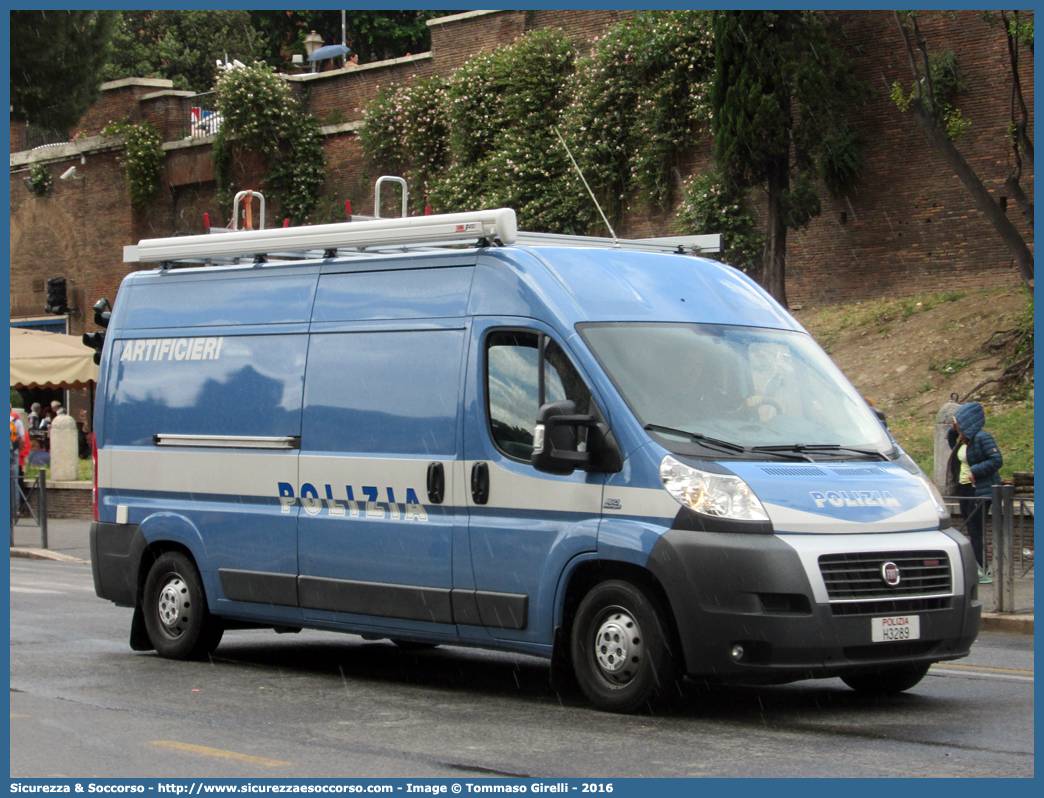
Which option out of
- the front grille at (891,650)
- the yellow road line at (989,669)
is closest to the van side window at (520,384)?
the front grille at (891,650)

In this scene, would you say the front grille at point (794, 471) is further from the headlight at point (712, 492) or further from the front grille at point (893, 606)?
the front grille at point (893, 606)

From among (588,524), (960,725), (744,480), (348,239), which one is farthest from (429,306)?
(960,725)

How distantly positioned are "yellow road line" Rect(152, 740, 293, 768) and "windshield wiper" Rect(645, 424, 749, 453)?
263cm

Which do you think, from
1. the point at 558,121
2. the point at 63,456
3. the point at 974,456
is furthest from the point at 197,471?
the point at 558,121

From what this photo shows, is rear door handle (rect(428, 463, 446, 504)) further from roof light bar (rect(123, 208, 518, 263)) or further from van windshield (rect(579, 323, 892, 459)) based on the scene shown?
roof light bar (rect(123, 208, 518, 263))

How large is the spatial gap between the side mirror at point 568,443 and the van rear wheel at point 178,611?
3.48 m

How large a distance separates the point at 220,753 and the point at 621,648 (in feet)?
7.16

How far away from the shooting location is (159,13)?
6762cm

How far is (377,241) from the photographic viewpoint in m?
9.50

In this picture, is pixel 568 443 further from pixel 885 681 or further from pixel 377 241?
pixel 885 681

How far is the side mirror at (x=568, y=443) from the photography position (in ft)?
26.1

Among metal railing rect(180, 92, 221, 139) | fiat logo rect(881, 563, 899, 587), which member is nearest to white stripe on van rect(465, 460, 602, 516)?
fiat logo rect(881, 563, 899, 587)

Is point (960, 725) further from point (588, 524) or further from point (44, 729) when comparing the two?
point (44, 729)

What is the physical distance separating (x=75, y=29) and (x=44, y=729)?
13517 mm
